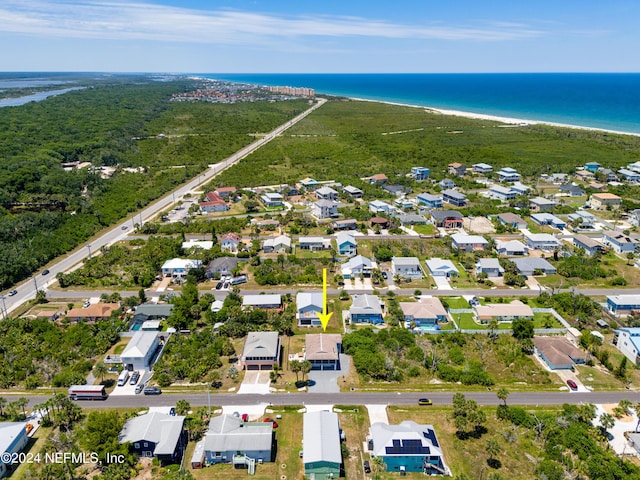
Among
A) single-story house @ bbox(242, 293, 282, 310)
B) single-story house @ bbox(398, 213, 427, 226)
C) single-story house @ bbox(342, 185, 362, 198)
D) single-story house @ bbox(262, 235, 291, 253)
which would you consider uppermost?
single-story house @ bbox(342, 185, 362, 198)

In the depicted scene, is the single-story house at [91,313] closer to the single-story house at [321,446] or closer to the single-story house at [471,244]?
the single-story house at [321,446]

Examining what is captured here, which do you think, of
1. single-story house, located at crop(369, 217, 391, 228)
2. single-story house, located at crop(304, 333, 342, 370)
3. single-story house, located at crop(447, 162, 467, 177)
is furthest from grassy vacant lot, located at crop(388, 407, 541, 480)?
single-story house, located at crop(447, 162, 467, 177)

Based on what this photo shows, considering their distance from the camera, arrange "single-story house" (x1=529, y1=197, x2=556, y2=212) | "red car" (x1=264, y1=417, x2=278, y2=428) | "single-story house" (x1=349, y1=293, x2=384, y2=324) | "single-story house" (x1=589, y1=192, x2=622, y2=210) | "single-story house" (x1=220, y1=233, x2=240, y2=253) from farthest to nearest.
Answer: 1. "single-story house" (x1=589, y1=192, x2=622, y2=210)
2. "single-story house" (x1=529, y1=197, x2=556, y2=212)
3. "single-story house" (x1=220, y1=233, x2=240, y2=253)
4. "single-story house" (x1=349, y1=293, x2=384, y2=324)
5. "red car" (x1=264, y1=417, x2=278, y2=428)

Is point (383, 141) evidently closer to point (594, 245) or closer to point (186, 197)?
point (186, 197)

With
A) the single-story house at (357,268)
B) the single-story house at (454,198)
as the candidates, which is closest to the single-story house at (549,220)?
the single-story house at (454,198)

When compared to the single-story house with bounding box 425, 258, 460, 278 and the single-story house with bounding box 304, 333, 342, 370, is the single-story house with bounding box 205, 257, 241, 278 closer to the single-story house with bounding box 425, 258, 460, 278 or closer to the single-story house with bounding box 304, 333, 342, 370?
the single-story house with bounding box 304, 333, 342, 370

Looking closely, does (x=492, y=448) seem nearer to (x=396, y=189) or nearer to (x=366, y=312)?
(x=366, y=312)

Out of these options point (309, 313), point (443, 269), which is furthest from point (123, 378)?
point (443, 269)

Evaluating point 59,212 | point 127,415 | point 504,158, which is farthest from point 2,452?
point 504,158
